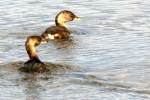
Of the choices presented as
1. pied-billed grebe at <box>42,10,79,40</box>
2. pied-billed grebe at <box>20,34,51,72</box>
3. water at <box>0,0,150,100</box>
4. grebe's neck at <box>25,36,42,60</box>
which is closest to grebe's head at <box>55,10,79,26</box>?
pied-billed grebe at <box>42,10,79,40</box>

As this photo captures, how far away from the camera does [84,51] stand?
688 inches

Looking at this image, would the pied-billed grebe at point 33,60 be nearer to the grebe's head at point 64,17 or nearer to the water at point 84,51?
the water at point 84,51

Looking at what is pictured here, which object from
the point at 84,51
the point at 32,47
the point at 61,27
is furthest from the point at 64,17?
the point at 32,47

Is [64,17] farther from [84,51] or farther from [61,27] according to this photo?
[84,51]

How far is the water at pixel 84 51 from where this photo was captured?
45.9ft

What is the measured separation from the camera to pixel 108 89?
13.9 metres

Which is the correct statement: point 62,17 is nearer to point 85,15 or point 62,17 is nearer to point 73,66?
point 85,15

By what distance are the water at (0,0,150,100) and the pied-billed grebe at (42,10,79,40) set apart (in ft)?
0.74

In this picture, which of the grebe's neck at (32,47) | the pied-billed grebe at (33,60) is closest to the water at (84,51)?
the pied-billed grebe at (33,60)

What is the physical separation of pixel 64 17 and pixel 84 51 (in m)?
3.69

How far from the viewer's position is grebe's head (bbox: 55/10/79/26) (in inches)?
817

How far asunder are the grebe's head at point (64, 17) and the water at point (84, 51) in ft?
0.97

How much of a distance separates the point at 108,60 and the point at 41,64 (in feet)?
5.25

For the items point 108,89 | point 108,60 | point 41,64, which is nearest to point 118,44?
point 108,60
